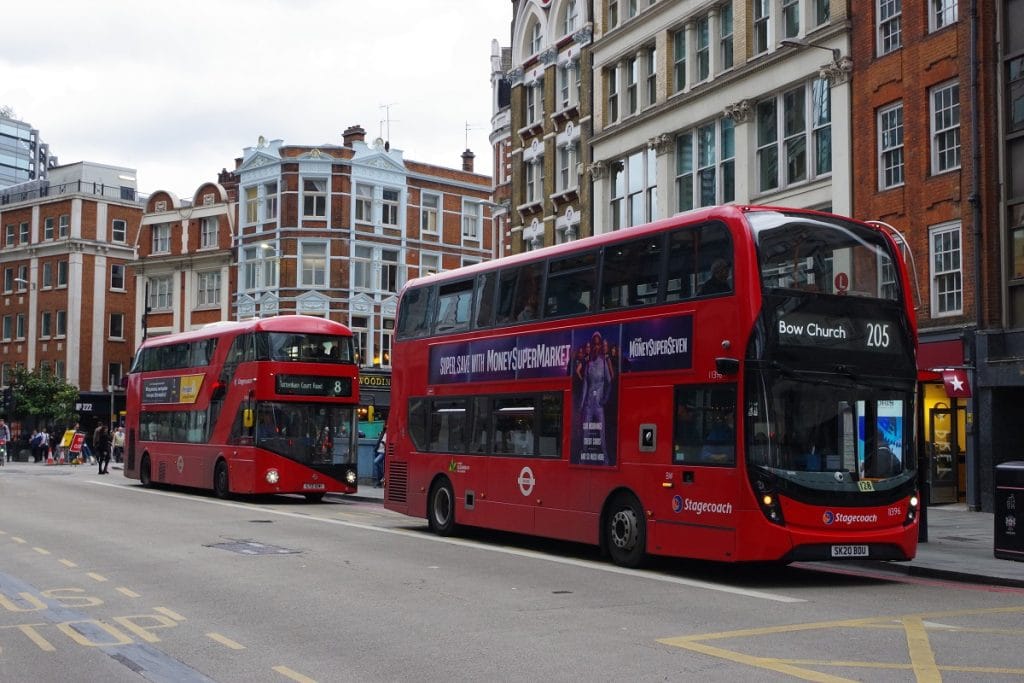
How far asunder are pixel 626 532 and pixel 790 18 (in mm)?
18307

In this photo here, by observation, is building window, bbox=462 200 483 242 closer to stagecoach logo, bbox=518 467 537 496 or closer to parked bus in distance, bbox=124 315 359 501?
parked bus in distance, bbox=124 315 359 501

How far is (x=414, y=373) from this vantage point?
792 inches

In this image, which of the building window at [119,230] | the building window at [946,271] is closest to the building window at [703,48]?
the building window at [946,271]

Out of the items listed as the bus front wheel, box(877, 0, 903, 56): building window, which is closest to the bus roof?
the bus front wheel

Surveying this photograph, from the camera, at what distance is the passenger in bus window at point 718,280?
524 inches

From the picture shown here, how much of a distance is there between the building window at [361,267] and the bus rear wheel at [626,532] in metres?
42.9

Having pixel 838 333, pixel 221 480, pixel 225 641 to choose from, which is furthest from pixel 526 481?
pixel 221 480

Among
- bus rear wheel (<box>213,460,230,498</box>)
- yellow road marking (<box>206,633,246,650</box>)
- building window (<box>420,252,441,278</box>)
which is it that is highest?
building window (<box>420,252,441,278</box>)

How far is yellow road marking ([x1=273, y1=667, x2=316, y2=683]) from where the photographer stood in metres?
8.03

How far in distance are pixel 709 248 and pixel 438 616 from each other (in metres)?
5.25

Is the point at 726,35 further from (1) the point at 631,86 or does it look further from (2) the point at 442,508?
(2) the point at 442,508

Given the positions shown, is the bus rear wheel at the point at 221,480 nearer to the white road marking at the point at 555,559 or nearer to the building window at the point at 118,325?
the white road marking at the point at 555,559

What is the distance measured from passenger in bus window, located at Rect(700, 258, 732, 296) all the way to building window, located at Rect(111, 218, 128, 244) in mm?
68922

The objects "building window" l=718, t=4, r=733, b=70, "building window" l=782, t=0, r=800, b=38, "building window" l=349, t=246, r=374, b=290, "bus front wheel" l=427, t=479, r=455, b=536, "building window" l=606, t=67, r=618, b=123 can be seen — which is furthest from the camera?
"building window" l=349, t=246, r=374, b=290
